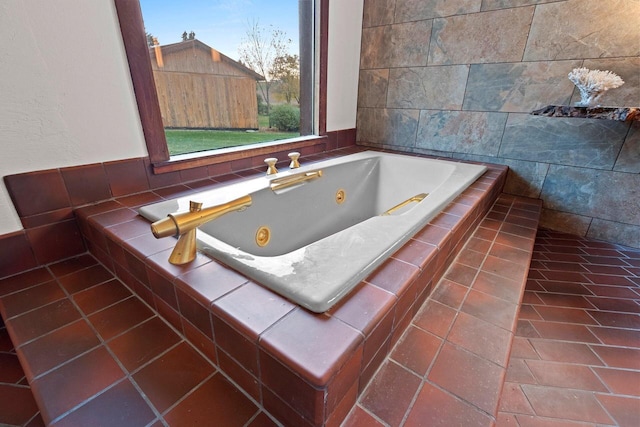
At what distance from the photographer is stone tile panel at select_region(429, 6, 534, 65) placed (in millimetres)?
1494

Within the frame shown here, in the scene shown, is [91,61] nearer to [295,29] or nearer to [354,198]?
[295,29]

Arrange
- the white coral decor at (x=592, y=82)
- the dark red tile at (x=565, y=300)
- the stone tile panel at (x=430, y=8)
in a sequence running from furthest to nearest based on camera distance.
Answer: the stone tile panel at (x=430, y=8)
the white coral decor at (x=592, y=82)
the dark red tile at (x=565, y=300)

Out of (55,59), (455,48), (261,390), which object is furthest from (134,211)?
(455,48)

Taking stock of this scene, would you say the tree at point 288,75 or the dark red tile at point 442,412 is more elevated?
the tree at point 288,75

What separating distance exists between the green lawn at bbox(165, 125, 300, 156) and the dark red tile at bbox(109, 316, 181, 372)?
33.8 inches

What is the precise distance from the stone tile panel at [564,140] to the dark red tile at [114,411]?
206cm

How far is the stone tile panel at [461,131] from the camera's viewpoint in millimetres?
1713

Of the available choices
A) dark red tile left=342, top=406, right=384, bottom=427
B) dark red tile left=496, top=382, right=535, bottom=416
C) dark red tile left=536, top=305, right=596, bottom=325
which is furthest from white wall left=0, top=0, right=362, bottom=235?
dark red tile left=536, top=305, right=596, bottom=325

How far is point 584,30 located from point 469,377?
1768 mm

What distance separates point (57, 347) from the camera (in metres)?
0.67

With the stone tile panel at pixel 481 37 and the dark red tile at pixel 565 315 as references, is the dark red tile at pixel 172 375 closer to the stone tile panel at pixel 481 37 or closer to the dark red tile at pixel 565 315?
the dark red tile at pixel 565 315

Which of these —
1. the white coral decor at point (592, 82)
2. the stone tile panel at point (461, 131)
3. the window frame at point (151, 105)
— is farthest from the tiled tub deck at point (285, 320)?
the stone tile panel at point (461, 131)

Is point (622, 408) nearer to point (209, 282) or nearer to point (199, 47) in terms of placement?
point (209, 282)

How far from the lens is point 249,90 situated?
70.7 inches
